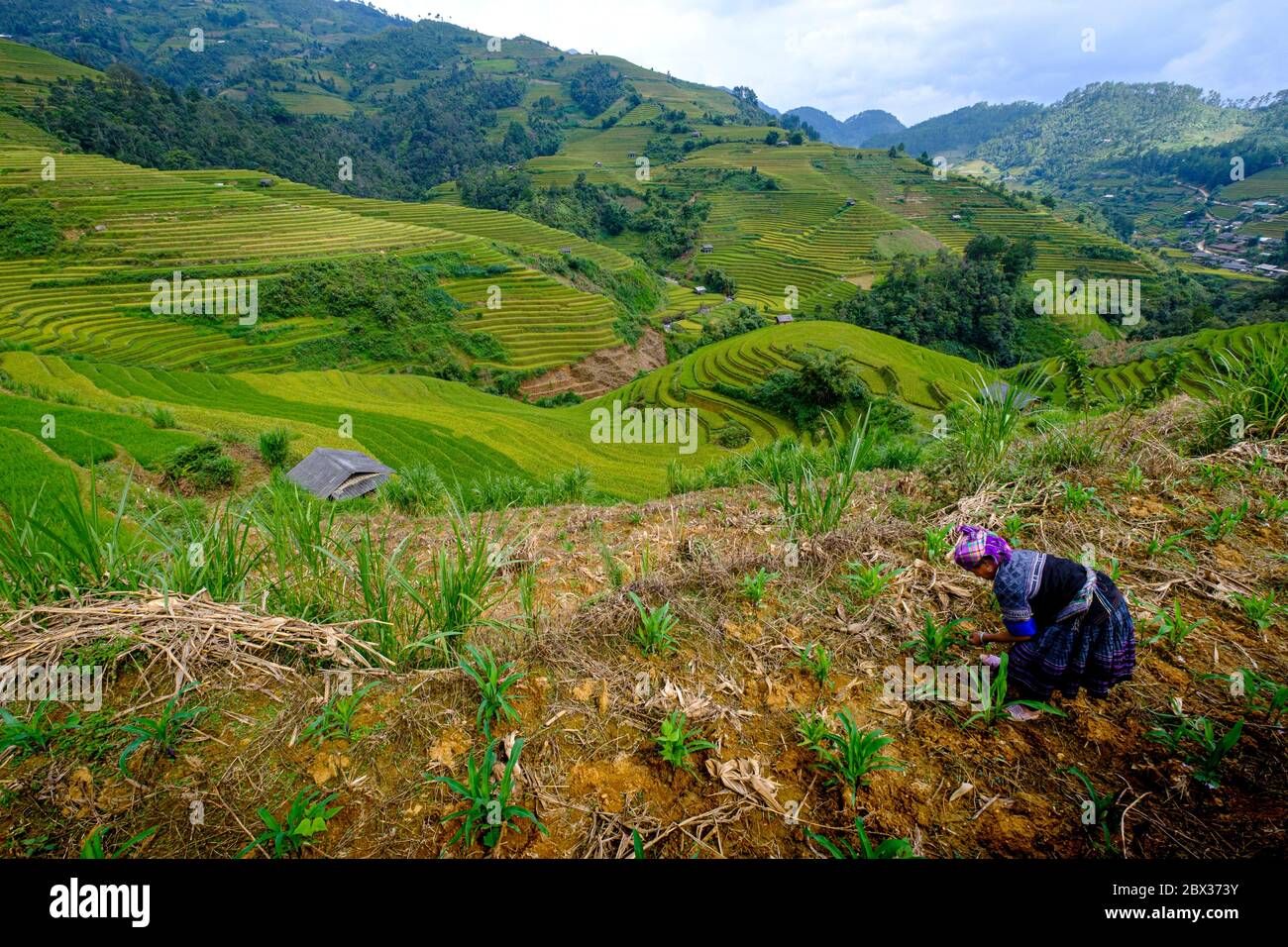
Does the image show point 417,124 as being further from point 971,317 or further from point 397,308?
point 971,317

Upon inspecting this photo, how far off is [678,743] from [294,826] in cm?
126

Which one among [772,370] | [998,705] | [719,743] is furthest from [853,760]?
[772,370]

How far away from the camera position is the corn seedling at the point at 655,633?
2.53 meters

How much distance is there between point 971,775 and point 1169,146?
210m

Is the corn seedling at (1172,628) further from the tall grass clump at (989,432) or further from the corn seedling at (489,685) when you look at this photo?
the corn seedling at (489,685)

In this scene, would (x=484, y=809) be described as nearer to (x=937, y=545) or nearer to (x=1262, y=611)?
(x=937, y=545)

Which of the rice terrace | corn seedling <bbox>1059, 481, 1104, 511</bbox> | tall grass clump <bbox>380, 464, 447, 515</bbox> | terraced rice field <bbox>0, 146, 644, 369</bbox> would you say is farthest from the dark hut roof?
terraced rice field <bbox>0, 146, 644, 369</bbox>


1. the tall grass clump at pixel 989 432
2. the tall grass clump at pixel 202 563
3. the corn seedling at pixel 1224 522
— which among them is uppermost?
the tall grass clump at pixel 989 432

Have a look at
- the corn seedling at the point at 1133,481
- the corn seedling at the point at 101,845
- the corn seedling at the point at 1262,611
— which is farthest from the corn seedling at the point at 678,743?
the corn seedling at the point at 1133,481

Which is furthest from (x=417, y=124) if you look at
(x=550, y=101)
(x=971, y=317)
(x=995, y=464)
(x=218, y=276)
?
(x=995, y=464)

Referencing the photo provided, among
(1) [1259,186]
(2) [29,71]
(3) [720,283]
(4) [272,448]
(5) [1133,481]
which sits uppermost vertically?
(2) [29,71]

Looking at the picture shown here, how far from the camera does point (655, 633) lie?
2.53 metres

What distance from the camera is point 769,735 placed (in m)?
2.12

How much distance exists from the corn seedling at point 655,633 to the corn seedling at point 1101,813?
5.19 ft
